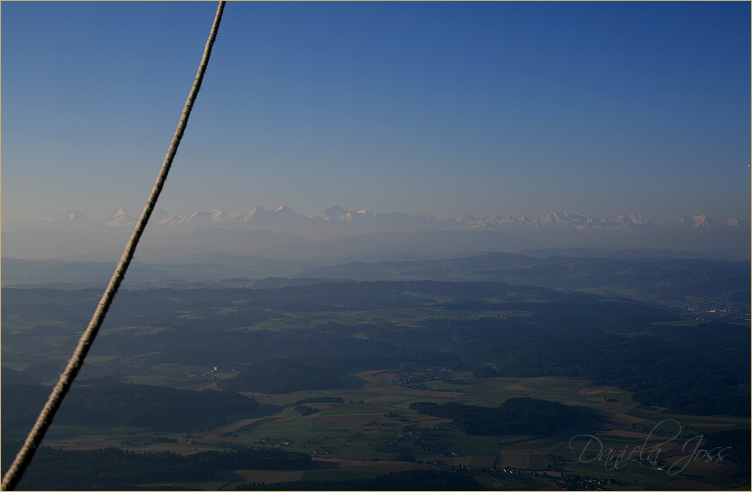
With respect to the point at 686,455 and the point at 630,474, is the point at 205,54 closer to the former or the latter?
the point at 630,474

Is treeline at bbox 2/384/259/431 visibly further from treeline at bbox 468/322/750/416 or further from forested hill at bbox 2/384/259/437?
treeline at bbox 468/322/750/416

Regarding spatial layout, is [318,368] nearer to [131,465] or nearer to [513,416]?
[513,416]

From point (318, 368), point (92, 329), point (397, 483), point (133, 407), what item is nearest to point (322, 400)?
point (318, 368)

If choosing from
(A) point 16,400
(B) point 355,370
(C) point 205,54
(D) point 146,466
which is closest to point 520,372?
(B) point 355,370

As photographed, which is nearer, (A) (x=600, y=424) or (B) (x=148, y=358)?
(A) (x=600, y=424)

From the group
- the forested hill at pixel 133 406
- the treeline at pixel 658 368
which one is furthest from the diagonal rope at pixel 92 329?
the treeline at pixel 658 368

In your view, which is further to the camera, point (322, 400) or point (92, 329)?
point (322, 400)

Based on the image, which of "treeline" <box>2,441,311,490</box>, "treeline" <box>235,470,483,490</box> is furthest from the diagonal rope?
"treeline" <box>2,441,311,490</box>
